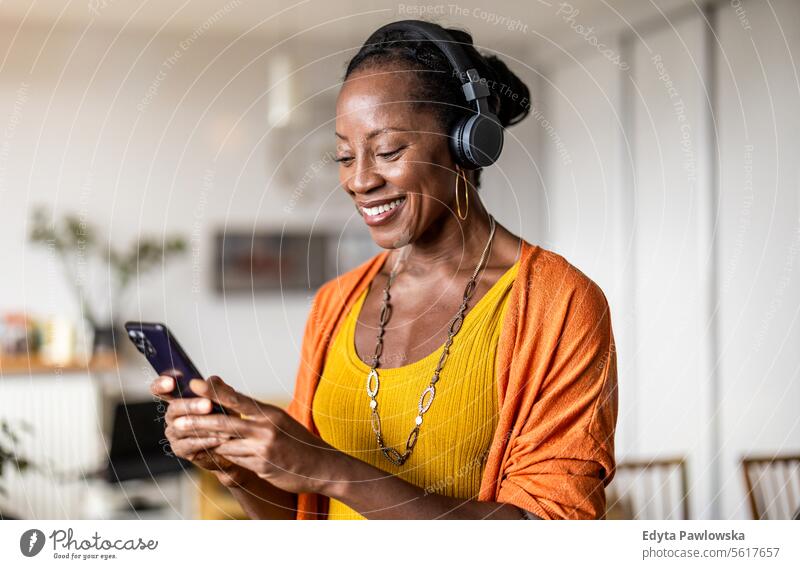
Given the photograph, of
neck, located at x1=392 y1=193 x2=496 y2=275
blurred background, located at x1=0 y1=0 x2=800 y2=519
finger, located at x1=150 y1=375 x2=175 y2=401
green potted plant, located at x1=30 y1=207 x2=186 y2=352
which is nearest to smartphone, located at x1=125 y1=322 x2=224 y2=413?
finger, located at x1=150 y1=375 x2=175 y2=401

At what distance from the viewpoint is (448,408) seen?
2.25 feet

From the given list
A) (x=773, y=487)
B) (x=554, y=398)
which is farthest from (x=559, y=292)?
(x=773, y=487)

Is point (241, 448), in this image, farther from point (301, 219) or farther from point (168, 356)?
point (301, 219)

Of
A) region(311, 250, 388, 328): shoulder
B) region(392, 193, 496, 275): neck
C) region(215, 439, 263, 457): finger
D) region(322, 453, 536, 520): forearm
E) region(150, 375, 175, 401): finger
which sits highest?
region(392, 193, 496, 275): neck

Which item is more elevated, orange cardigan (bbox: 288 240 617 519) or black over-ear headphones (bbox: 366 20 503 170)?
black over-ear headphones (bbox: 366 20 503 170)

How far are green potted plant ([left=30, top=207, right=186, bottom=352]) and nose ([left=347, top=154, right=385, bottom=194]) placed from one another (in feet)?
6.50

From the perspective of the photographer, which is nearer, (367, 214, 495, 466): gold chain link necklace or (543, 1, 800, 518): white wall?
(367, 214, 495, 466): gold chain link necklace

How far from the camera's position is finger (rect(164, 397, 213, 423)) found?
23.7 inches

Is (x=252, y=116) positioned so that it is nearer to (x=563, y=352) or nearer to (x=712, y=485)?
(x=712, y=485)

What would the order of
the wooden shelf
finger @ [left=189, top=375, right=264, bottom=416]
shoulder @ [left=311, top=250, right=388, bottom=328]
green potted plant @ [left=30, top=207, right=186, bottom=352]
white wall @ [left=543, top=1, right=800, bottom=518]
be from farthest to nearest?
green potted plant @ [left=30, top=207, right=186, bottom=352] → the wooden shelf → white wall @ [left=543, top=1, right=800, bottom=518] → shoulder @ [left=311, top=250, right=388, bottom=328] → finger @ [left=189, top=375, right=264, bottom=416]
